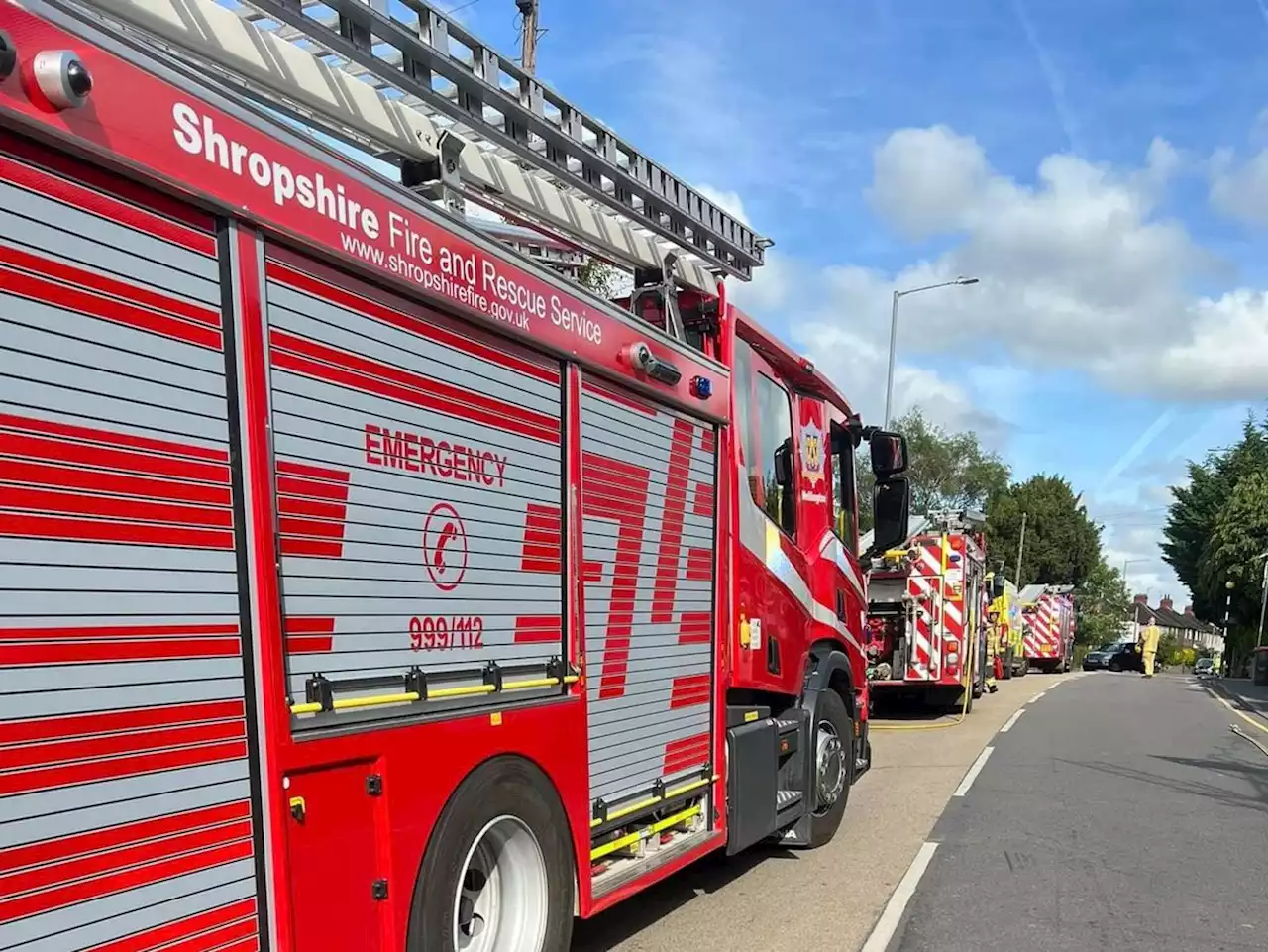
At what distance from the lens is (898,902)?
5781 mm

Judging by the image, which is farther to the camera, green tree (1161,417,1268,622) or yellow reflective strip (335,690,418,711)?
green tree (1161,417,1268,622)

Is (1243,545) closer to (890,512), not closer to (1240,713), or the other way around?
(1240,713)

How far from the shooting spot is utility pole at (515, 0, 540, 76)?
12.6m

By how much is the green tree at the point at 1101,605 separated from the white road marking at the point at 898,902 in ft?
201

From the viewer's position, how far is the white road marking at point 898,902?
5.11 meters

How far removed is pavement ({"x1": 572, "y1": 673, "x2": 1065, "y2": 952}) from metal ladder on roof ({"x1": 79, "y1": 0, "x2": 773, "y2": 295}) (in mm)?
3382

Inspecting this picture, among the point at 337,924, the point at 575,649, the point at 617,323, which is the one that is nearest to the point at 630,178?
the point at 617,323

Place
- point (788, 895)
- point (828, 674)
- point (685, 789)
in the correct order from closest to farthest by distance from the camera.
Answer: point (685, 789), point (788, 895), point (828, 674)

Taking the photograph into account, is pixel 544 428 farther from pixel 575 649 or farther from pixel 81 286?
pixel 81 286

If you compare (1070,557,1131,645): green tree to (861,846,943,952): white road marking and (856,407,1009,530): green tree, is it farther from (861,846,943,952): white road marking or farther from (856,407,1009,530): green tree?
(861,846,943,952): white road marking

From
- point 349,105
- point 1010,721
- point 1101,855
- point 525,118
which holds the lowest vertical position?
point 1010,721

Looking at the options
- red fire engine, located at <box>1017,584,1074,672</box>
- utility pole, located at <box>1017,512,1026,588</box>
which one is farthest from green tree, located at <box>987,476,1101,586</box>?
red fire engine, located at <box>1017,584,1074,672</box>

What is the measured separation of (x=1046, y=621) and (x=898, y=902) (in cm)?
3298

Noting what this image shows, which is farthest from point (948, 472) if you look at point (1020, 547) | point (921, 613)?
point (921, 613)
